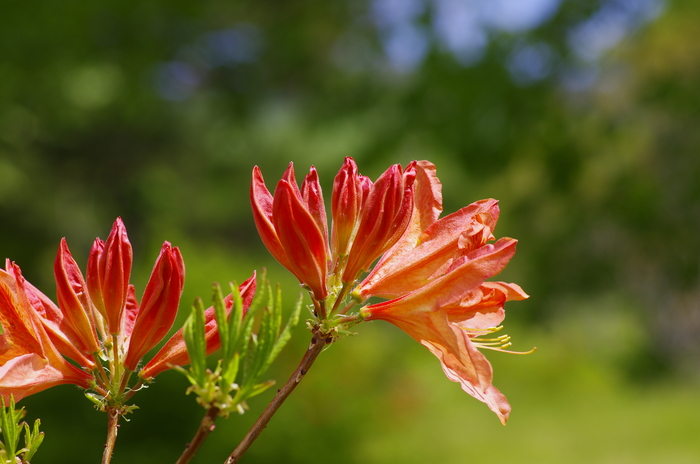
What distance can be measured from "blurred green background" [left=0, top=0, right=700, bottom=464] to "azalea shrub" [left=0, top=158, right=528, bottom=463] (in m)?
2.89

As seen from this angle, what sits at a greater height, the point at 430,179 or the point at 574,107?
the point at 574,107

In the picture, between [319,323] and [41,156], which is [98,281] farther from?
[41,156]

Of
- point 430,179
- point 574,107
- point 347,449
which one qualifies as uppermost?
point 574,107

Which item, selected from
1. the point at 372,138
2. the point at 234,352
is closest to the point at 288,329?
the point at 234,352

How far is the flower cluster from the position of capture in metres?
0.65

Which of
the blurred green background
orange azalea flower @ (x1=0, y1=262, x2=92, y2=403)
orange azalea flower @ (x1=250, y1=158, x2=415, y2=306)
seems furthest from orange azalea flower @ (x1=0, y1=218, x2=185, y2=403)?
the blurred green background

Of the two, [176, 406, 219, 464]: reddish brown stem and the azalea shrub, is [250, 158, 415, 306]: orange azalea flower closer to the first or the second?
the azalea shrub

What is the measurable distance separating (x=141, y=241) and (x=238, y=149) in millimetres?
3692

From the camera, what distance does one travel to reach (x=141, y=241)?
1016 centimetres

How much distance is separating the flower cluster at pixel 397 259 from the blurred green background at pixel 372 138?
113 inches

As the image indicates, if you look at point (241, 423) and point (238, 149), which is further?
point (238, 149)

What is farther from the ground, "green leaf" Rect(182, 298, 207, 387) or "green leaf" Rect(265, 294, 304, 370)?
"green leaf" Rect(265, 294, 304, 370)

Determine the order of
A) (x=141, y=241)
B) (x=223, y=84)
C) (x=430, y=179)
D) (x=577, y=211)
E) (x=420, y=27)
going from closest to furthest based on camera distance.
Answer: (x=430, y=179) < (x=420, y=27) < (x=577, y=211) < (x=223, y=84) < (x=141, y=241)

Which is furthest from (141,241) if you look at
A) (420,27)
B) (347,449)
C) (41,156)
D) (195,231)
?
(420,27)
